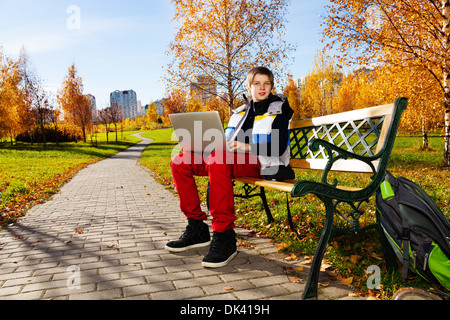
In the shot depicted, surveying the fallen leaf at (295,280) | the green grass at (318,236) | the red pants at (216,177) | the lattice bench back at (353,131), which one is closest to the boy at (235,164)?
the red pants at (216,177)

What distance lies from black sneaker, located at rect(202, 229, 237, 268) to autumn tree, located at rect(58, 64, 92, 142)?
3603 centimetres

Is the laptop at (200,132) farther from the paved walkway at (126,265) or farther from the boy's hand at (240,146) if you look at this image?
the paved walkway at (126,265)

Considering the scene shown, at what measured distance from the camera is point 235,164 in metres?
3.27

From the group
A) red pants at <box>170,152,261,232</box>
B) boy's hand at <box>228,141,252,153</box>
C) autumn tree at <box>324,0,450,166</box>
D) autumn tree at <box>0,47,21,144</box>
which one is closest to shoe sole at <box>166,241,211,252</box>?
red pants at <box>170,152,261,232</box>

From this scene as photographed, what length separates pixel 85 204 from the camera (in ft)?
21.5

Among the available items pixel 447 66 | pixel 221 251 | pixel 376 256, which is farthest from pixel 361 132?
pixel 447 66

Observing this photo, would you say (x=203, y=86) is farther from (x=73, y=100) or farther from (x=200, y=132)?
(x=73, y=100)

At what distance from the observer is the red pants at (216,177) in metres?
2.94

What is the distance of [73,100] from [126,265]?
1432 inches

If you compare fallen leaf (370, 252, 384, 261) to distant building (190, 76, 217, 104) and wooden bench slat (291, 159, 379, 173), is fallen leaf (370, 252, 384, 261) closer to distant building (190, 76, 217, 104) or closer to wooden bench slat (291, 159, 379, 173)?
wooden bench slat (291, 159, 379, 173)

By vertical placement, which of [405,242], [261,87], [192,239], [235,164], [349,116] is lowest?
[192,239]

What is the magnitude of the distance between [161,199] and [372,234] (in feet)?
14.8
